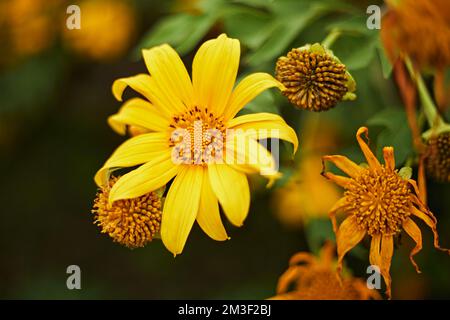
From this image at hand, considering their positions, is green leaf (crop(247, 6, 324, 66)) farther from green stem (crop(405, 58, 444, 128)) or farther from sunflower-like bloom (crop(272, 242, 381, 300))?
sunflower-like bloom (crop(272, 242, 381, 300))

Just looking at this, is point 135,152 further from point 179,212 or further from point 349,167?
point 349,167

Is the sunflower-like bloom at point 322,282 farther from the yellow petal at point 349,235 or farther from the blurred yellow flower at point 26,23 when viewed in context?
the blurred yellow flower at point 26,23

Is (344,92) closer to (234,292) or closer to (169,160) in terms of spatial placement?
(169,160)

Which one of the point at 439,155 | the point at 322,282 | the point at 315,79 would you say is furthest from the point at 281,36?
the point at 322,282

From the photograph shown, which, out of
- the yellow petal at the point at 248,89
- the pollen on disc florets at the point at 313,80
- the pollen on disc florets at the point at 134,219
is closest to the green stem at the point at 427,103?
the pollen on disc florets at the point at 313,80

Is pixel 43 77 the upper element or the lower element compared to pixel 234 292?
upper

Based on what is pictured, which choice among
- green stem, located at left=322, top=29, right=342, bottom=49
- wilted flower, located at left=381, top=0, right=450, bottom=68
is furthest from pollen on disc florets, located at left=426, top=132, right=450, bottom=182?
green stem, located at left=322, top=29, right=342, bottom=49
